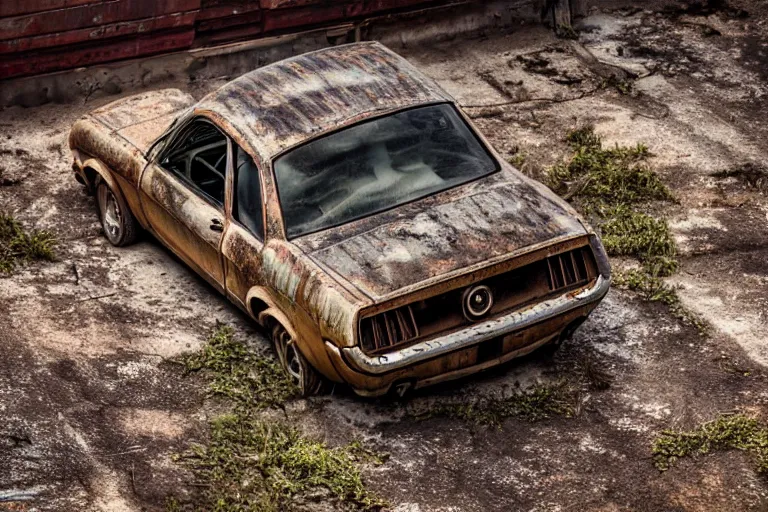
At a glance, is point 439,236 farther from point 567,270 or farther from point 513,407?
point 513,407

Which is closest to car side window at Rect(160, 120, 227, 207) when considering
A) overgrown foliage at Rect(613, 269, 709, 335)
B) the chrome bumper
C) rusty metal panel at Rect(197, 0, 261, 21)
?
the chrome bumper

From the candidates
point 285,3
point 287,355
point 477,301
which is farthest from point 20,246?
point 285,3

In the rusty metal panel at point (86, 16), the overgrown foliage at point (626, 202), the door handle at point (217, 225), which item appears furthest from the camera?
the rusty metal panel at point (86, 16)

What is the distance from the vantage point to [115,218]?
30.5 feet

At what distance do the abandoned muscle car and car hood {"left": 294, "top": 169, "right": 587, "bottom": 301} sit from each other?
11 mm

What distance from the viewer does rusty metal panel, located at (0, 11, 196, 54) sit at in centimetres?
1102

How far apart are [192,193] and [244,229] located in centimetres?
73

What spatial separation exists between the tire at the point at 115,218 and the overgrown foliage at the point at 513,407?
304cm

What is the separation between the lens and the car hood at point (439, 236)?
683cm

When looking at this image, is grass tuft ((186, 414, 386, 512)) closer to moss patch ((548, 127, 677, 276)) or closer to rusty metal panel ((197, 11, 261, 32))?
moss patch ((548, 127, 677, 276))

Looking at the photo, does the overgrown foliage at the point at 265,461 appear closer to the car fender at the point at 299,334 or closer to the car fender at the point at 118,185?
the car fender at the point at 299,334

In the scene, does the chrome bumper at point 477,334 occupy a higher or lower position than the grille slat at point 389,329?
lower

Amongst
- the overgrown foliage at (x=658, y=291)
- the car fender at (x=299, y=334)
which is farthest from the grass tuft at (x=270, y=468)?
the overgrown foliage at (x=658, y=291)

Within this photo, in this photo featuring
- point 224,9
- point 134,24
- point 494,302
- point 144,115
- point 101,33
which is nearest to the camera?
point 494,302
